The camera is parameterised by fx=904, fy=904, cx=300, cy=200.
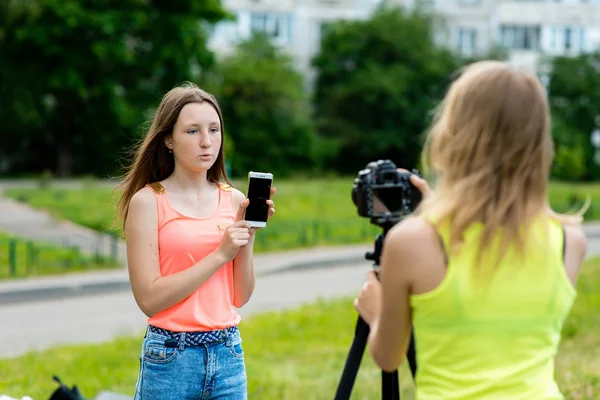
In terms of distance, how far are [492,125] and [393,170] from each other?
624 millimetres

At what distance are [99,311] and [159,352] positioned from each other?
8.27 metres

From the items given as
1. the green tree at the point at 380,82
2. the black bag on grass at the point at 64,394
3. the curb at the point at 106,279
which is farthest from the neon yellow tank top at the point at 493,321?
the green tree at the point at 380,82

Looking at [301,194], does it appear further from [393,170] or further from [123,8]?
[393,170]

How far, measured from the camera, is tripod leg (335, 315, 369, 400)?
2.57 metres

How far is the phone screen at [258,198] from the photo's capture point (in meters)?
2.64

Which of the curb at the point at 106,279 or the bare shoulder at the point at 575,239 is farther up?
the bare shoulder at the point at 575,239

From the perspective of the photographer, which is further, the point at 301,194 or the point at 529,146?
the point at 301,194

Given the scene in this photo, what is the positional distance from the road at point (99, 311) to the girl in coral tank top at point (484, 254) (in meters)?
6.79

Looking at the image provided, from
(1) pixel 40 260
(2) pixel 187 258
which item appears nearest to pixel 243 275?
(2) pixel 187 258

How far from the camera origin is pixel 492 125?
184 centimetres

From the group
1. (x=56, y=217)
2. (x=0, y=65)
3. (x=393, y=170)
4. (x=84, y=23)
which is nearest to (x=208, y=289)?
(x=393, y=170)

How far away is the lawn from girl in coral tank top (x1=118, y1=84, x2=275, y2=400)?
12510 millimetres

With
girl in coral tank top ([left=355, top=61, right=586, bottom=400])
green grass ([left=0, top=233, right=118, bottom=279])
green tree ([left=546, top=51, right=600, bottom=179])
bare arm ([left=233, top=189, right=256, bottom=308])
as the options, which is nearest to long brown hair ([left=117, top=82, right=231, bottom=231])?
bare arm ([left=233, top=189, right=256, bottom=308])

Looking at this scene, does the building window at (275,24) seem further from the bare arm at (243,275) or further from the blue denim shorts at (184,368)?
the blue denim shorts at (184,368)
